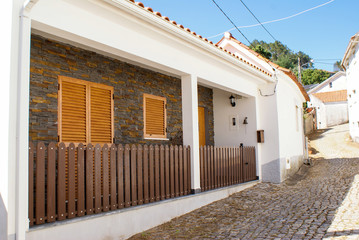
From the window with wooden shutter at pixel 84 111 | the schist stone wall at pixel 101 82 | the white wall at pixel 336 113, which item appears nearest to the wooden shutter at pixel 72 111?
the window with wooden shutter at pixel 84 111

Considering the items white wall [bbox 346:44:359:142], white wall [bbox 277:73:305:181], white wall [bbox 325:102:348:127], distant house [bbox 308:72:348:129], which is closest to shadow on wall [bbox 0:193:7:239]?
white wall [bbox 277:73:305:181]

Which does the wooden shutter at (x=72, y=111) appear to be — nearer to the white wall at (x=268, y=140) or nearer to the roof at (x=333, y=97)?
the white wall at (x=268, y=140)

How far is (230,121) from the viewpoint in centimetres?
999

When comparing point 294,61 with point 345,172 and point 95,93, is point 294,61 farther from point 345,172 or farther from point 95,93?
point 95,93

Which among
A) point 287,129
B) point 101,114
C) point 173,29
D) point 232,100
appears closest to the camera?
point 173,29

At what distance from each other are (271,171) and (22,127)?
756 cm

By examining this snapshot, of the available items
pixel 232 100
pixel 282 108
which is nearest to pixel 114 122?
pixel 232 100

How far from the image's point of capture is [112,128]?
6617mm

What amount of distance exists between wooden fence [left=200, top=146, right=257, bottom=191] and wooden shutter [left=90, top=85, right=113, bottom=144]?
80.3 inches

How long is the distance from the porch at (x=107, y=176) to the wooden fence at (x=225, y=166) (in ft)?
0.07

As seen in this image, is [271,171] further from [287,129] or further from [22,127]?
[22,127]

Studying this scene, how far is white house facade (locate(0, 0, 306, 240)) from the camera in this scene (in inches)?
145

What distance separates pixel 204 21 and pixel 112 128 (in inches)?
277

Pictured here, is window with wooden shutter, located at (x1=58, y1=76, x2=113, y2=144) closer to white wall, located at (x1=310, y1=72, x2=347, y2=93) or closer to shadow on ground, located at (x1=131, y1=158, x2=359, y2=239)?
shadow on ground, located at (x1=131, y1=158, x2=359, y2=239)
